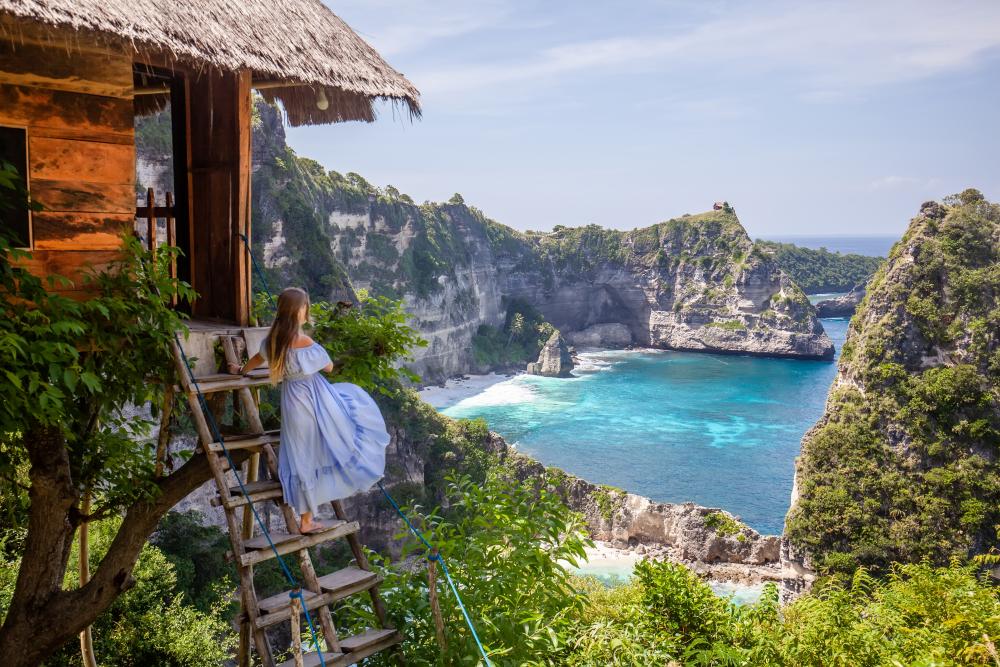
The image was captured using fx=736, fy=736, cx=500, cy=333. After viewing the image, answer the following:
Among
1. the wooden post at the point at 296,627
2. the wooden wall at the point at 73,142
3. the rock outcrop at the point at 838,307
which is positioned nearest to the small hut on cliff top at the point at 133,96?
the wooden wall at the point at 73,142

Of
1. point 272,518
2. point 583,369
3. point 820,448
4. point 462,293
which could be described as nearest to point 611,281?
point 583,369

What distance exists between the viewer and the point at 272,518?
101ft

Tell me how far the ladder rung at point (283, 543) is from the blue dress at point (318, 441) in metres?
0.19

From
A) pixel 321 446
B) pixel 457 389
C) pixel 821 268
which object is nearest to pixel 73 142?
pixel 321 446

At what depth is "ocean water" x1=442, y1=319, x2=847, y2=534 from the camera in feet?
176

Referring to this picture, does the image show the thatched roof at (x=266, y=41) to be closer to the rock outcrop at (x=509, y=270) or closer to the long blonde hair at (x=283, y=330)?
the long blonde hair at (x=283, y=330)

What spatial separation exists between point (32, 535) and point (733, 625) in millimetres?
6108

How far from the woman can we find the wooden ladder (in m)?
0.20

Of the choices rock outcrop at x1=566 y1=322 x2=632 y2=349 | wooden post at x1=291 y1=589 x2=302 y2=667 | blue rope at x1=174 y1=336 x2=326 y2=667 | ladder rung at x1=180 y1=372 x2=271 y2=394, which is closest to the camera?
wooden post at x1=291 y1=589 x2=302 y2=667

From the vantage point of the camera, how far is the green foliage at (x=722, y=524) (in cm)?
4041

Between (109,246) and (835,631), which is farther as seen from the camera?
(835,631)

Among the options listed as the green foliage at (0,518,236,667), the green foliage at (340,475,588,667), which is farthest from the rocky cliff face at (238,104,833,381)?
the green foliage at (340,475,588,667)

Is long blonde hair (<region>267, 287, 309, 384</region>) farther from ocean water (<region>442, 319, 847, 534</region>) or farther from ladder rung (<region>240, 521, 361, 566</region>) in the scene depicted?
ocean water (<region>442, 319, 847, 534</region>)

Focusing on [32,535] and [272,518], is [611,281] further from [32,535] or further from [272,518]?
[32,535]
